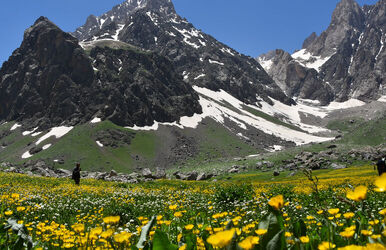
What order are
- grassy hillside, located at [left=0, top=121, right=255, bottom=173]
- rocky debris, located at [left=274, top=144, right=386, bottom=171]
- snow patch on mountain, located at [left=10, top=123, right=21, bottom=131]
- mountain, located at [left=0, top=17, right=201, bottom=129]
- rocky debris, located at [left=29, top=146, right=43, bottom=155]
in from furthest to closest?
snow patch on mountain, located at [left=10, top=123, right=21, bottom=131]
mountain, located at [left=0, top=17, right=201, bottom=129]
rocky debris, located at [left=29, top=146, right=43, bottom=155]
grassy hillside, located at [left=0, top=121, right=255, bottom=173]
rocky debris, located at [left=274, top=144, right=386, bottom=171]

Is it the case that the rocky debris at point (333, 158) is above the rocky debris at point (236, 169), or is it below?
above

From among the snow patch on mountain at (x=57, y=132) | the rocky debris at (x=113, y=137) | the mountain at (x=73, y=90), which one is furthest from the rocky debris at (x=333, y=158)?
the snow patch on mountain at (x=57, y=132)

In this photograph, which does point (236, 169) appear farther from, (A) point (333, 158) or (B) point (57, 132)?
(B) point (57, 132)

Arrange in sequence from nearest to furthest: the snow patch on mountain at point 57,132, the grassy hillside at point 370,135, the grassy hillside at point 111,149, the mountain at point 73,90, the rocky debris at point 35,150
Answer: the grassy hillside at point 370,135
the grassy hillside at point 111,149
the rocky debris at point 35,150
the snow patch on mountain at point 57,132
the mountain at point 73,90

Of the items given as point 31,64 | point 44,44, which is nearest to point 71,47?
point 44,44

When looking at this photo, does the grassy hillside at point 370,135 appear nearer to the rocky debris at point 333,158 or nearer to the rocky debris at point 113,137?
the rocky debris at point 333,158

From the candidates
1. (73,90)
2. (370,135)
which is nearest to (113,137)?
(73,90)

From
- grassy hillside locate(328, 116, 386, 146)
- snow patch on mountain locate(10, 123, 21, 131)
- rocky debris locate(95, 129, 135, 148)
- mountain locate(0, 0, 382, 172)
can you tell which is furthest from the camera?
snow patch on mountain locate(10, 123, 21, 131)

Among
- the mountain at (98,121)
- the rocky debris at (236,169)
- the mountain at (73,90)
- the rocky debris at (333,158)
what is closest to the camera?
the rocky debris at (333,158)

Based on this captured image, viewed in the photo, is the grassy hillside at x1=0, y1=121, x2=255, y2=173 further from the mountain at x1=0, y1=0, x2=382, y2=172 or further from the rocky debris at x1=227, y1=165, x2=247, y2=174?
the rocky debris at x1=227, y1=165, x2=247, y2=174

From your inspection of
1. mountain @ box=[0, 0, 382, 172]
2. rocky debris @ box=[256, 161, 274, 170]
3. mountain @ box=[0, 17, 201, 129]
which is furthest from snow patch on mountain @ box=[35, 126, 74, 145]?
rocky debris @ box=[256, 161, 274, 170]

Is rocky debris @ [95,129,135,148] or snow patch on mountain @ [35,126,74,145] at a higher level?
snow patch on mountain @ [35,126,74,145]

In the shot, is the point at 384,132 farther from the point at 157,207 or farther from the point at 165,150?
the point at 157,207

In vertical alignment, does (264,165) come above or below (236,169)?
above
